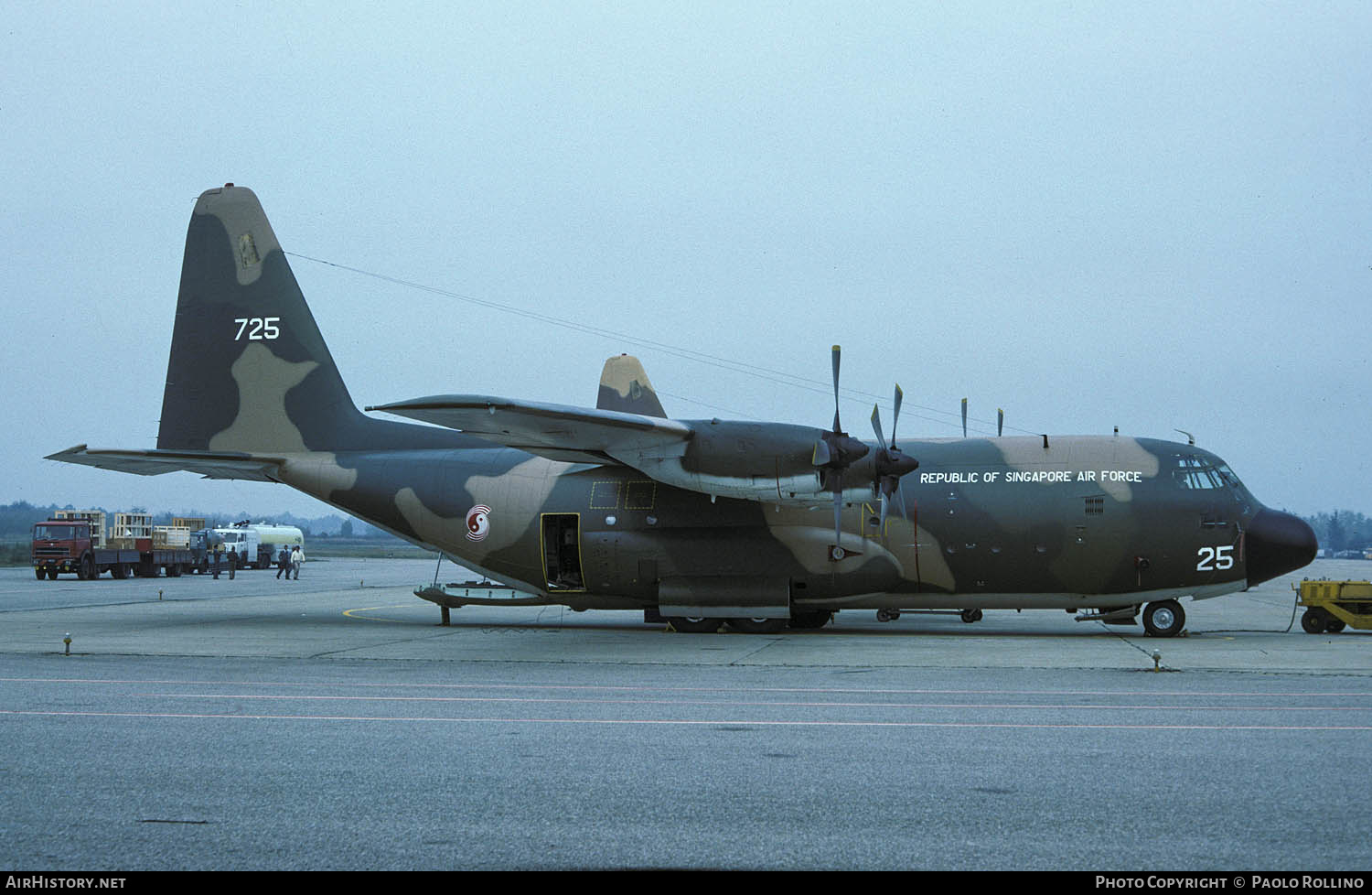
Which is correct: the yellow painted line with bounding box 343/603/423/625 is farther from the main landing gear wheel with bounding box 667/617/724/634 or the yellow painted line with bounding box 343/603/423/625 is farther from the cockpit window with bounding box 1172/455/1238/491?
the cockpit window with bounding box 1172/455/1238/491

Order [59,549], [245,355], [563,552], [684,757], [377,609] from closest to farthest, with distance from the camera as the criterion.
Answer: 1. [684,757]
2. [563,552]
3. [245,355]
4. [377,609]
5. [59,549]

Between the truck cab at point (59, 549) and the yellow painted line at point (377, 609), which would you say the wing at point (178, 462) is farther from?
the truck cab at point (59, 549)

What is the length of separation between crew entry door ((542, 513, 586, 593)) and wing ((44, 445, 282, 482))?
651cm

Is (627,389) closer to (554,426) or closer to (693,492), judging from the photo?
(693,492)

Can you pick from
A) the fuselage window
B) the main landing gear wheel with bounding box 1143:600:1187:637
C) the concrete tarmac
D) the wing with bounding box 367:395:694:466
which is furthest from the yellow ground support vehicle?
the wing with bounding box 367:395:694:466

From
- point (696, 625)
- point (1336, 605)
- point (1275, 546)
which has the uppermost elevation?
point (1275, 546)

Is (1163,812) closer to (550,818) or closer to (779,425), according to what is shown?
(550,818)

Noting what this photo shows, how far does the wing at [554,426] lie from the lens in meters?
18.0

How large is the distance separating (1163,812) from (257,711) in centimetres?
873

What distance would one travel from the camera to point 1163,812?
23.7 ft

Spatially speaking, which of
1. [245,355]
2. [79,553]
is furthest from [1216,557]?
[79,553]

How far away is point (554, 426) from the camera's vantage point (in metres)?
19.4

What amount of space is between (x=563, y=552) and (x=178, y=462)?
26.6ft
